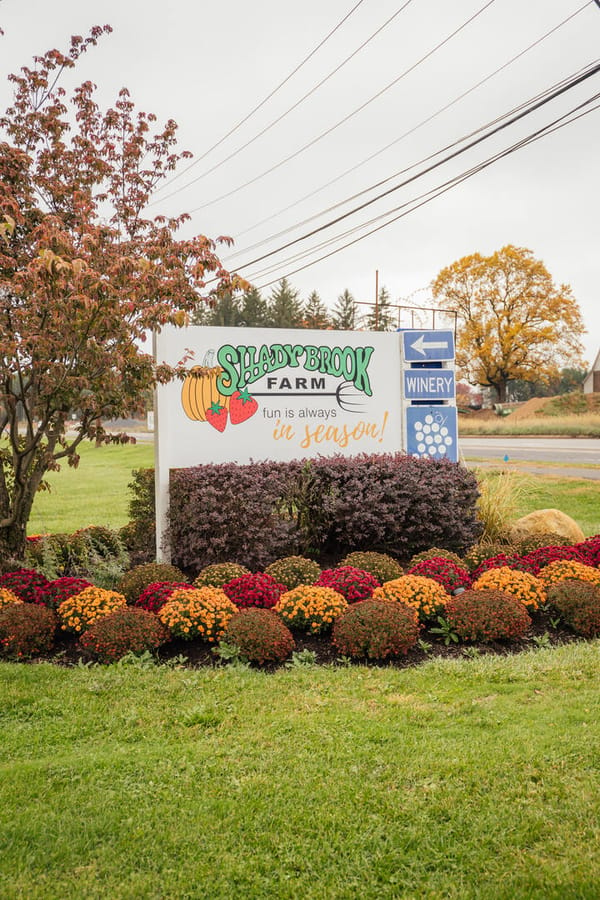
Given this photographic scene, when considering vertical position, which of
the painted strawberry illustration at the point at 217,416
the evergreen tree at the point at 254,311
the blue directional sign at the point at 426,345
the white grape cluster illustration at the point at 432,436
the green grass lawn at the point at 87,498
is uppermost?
the evergreen tree at the point at 254,311

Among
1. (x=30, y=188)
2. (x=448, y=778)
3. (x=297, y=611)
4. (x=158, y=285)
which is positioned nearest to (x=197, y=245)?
(x=158, y=285)

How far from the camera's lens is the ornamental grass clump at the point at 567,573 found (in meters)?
6.20

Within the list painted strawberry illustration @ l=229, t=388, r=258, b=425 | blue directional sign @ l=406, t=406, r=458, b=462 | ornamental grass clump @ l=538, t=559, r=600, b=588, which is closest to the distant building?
blue directional sign @ l=406, t=406, r=458, b=462

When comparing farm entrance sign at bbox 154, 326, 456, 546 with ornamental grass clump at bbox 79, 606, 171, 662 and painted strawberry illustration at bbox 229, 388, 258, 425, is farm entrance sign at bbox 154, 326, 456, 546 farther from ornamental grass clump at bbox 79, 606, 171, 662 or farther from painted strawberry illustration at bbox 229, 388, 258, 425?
ornamental grass clump at bbox 79, 606, 171, 662

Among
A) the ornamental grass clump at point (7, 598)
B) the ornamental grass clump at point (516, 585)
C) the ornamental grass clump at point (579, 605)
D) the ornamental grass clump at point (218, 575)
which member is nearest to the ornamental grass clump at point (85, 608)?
the ornamental grass clump at point (7, 598)

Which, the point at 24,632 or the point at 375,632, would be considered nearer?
the point at 375,632

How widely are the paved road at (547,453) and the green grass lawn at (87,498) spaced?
9.69m

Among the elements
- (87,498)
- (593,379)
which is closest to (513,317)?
(593,379)

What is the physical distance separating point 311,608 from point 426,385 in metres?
4.38

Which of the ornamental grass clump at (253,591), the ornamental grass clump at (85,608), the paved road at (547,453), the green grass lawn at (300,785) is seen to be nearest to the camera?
the green grass lawn at (300,785)

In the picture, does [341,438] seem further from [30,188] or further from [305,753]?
[305,753]

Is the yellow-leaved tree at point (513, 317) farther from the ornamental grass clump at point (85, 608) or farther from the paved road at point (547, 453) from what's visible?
the ornamental grass clump at point (85, 608)

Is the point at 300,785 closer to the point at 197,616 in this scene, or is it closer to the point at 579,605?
the point at 197,616

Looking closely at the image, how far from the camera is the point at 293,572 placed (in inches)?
251
